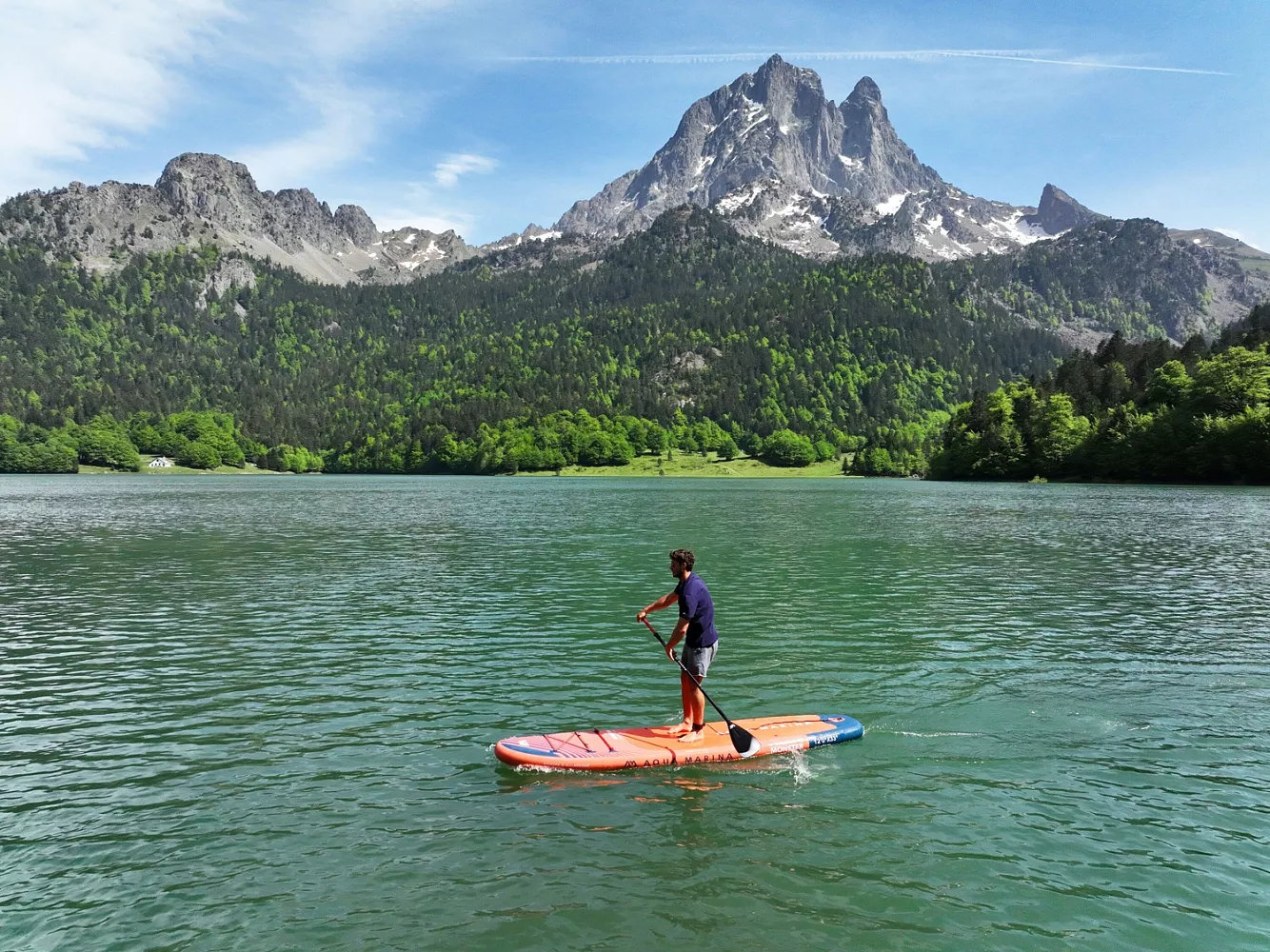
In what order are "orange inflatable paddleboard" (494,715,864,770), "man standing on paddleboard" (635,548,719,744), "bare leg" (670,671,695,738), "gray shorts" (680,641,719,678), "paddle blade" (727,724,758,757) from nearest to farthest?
1. "orange inflatable paddleboard" (494,715,864,770)
2. "paddle blade" (727,724,758,757)
3. "man standing on paddleboard" (635,548,719,744)
4. "gray shorts" (680,641,719,678)
5. "bare leg" (670,671,695,738)

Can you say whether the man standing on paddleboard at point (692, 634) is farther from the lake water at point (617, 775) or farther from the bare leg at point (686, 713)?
the lake water at point (617, 775)

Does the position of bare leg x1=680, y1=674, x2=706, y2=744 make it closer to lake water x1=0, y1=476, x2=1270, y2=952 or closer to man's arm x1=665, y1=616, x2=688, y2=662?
man's arm x1=665, y1=616, x2=688, y2=662

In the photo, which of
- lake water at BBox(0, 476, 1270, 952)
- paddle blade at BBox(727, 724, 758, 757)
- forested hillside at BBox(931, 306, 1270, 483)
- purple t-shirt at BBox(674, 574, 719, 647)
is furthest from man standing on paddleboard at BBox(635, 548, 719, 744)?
forested hillside at BBox(931, 306, 1270, 483)

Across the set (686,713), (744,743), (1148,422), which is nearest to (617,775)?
(686,713)

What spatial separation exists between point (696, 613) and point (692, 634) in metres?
0.52

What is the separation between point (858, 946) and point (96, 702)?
22.2 m

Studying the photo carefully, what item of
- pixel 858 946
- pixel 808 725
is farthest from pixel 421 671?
pixel 858 946

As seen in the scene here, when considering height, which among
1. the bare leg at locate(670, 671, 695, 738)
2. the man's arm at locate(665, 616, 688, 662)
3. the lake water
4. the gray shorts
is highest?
the man's arm at locate(665, 616, 688, 662)

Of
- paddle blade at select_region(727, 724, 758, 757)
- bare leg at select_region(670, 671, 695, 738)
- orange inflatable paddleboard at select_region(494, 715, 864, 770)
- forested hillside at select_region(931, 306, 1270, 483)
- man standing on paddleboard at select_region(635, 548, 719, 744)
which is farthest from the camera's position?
forested hillside at select_region(931, 306, 1270, 483)

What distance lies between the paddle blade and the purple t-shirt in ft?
6.91

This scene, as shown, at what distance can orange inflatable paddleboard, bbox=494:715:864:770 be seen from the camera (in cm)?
1869

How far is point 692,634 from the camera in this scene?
20.2m

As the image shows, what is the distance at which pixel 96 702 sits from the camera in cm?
2412

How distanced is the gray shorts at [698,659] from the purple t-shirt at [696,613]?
0.11 m
